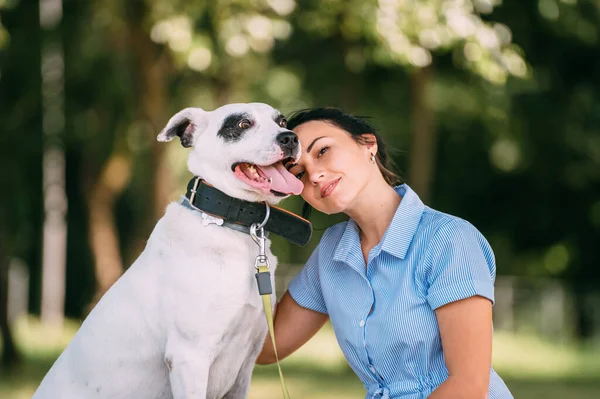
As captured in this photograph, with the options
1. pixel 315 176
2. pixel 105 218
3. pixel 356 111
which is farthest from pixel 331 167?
pixel 105 218

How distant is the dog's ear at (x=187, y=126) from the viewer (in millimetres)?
3639

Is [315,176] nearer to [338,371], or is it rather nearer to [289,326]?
[289,326]

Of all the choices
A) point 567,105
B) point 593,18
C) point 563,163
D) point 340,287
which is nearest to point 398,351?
point 340,287

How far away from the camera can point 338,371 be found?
38.8ft

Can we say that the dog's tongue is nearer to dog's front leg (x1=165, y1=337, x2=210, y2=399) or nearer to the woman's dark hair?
the woman's dark hair

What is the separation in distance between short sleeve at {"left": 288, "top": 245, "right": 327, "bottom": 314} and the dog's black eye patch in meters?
0.62

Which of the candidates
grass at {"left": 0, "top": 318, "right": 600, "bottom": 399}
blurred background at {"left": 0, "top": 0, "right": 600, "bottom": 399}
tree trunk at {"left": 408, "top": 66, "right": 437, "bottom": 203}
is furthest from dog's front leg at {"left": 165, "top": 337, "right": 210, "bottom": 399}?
tree trunk at {"left": 408, "top": 66, "right": 437, "bottom": 203}

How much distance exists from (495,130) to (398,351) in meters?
10.9

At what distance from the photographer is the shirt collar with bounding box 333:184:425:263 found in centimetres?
337

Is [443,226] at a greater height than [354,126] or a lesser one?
lesser

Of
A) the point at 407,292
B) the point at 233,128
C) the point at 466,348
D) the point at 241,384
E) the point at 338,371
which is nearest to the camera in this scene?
the point at 466,348

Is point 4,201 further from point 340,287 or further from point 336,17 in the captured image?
point 340,287

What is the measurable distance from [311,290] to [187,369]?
834 millimetres

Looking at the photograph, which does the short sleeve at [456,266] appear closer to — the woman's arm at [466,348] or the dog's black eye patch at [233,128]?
the woman's arm at [466,348]
